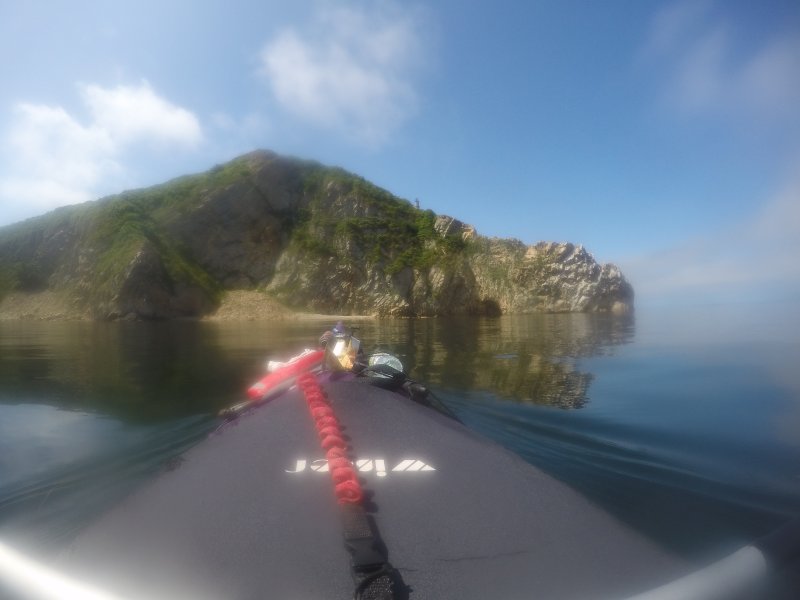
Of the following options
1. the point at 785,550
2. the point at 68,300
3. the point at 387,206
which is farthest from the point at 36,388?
the point at 387,206

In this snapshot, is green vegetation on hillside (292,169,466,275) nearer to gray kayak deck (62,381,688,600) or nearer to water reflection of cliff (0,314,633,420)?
water reflection of cliff (0,314,633,420)

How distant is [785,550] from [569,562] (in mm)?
837

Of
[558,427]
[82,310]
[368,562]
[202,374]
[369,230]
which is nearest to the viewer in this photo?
[368,562]

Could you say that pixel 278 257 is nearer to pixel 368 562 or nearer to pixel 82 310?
pixel 82 310

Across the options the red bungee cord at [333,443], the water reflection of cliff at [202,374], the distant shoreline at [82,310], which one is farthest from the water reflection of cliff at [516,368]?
the distant shoreline at [82,310]

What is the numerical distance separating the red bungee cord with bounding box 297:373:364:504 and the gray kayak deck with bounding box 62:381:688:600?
91 mm

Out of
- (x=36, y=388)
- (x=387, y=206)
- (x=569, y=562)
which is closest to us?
(x=569, y=562)

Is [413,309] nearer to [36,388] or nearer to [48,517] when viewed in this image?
[36,388]

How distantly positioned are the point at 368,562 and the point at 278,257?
6564 cm

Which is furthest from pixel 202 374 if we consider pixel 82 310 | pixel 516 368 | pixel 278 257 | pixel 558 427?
pixel 278 257

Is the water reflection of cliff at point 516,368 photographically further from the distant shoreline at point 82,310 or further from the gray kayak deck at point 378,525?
the distant shoreline at point 82,310

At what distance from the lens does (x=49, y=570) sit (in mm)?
1828

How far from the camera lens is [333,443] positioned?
9.11 ft

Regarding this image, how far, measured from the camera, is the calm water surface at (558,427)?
3.84 meters
